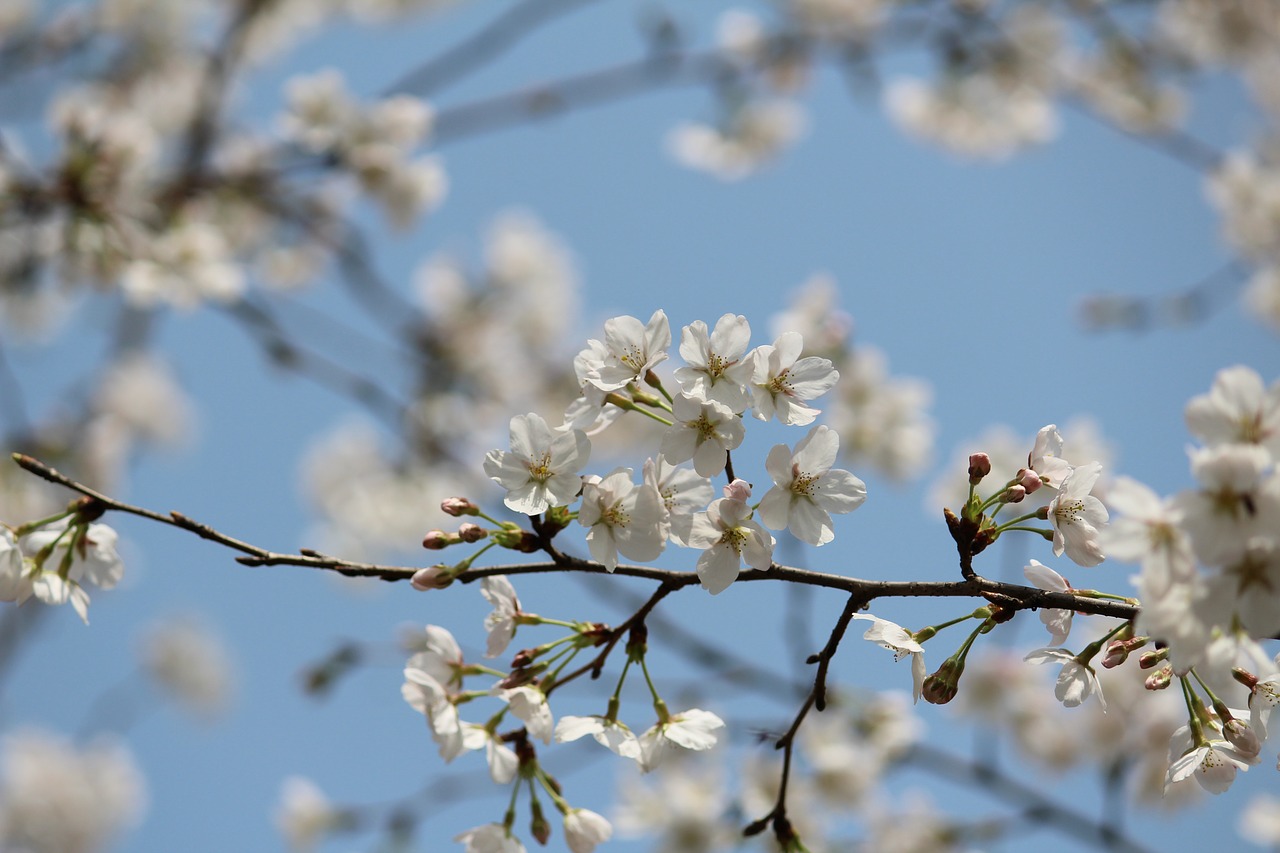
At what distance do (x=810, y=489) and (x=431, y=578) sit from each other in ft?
A: 1.82

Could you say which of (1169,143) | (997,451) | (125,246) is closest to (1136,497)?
(997,451)

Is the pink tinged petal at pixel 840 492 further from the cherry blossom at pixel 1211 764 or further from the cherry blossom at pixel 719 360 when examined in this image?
the cherry blossom at pixel 1211 764

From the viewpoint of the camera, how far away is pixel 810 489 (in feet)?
4.59

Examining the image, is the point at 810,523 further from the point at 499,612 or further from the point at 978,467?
the point at 499,612

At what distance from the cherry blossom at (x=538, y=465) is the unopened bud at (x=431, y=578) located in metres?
0.14

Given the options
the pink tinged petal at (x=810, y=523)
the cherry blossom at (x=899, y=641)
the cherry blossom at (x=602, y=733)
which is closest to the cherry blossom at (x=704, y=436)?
the pink tinged petal at (x=810, y=523)

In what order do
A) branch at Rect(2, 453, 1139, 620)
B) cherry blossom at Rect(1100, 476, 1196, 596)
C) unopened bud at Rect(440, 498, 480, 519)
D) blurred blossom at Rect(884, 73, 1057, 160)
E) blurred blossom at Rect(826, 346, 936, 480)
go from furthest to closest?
blurred blossom at Rect(884, 73, 1057, 160) < blurred blossom at Rect(826, 346, 936, 480) < unopened bud at Rect(440, 498, 480, 519) < branch at Rect(2, 453, 1139, 620) < cherry blossom at Rect(1100, 476, 1196, 596)

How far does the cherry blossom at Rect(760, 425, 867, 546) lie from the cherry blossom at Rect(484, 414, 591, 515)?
0.27 m

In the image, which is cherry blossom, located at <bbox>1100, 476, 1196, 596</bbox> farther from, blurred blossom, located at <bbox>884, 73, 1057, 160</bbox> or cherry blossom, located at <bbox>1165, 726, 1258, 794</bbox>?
blurred blossom, located at <bbox>884, 73, 1057, 160</bbox>

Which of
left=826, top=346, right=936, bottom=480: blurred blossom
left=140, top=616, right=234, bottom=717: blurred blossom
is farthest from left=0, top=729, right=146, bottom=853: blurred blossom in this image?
left=826, top=346, right=936, bottom=480: blurred blossom

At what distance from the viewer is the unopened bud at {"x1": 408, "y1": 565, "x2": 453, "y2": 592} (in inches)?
51.8

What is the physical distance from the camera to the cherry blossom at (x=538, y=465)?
4.36 ft

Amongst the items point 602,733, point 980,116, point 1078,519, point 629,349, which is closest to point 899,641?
point 1078,519

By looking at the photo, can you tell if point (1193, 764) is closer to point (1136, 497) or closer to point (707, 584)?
point (1136, 497)
